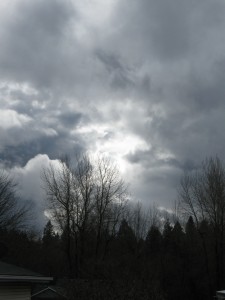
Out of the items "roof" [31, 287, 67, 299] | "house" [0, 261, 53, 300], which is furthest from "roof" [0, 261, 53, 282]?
"roof" [31, 287, 67, 299]

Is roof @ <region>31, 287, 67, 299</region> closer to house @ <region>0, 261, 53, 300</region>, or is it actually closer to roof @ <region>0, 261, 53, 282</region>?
house @ <region>0, 261, 53, 300</region>

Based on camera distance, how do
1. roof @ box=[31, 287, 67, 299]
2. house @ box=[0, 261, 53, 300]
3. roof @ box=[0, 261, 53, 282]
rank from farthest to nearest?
roof @ box=[31, 287, 67, 299]
house @ box=[0, 261, 53, 300]
roof @ box=[0, 261, 53, 282]

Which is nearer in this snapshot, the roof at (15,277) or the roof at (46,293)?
the roof at (15,277)

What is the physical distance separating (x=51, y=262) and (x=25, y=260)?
27.1 feet

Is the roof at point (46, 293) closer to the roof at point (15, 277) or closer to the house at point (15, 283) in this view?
the house at point (15, 283)

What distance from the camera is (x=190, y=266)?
5009cm

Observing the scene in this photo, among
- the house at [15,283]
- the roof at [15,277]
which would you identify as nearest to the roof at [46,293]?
the house at [15,283]

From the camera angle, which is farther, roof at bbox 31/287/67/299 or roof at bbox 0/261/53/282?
roof at bbox 31/287/67/299

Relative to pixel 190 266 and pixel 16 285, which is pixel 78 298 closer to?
pixel 16 285

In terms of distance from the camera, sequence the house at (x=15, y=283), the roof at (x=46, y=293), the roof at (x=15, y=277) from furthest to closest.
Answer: the roof at (x=46, y=293) → the house at (x=15, y=283) → the roof at (x=15, y=277)

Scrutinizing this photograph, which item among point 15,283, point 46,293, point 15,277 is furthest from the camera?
point 46,293

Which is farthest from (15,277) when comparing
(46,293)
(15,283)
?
(46,293)

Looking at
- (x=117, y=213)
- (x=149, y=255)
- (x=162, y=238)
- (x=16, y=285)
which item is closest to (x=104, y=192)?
(x=117, y=213)

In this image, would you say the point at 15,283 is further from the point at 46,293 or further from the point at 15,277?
the point at 46,293
